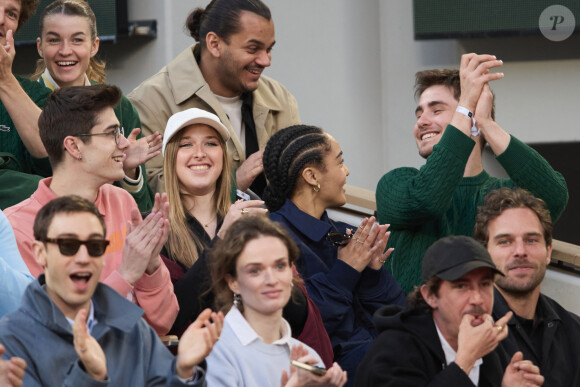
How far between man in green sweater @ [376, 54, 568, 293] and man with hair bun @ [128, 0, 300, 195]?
0.74m

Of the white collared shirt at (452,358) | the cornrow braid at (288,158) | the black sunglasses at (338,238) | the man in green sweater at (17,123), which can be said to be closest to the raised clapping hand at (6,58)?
the man in green sweater at (17,123)

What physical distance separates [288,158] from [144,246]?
3.26 ft

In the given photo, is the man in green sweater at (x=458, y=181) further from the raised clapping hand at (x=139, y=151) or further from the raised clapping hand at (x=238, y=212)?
the raised clapping hand at (x=139, y=151)

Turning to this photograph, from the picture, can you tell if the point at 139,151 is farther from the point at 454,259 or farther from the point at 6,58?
the point at 454,259

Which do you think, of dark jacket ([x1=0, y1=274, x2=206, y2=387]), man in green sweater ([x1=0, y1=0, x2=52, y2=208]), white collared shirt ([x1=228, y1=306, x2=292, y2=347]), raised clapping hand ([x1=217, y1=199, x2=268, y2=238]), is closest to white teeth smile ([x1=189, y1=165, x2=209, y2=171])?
raised clapping hand ([x1=217, y1=199, x2=268, y2=238])

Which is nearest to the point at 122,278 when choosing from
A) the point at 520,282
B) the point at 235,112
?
the point at 520,282

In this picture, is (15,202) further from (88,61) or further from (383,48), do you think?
(383,48)

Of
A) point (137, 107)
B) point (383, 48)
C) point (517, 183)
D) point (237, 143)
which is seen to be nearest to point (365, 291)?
point (517, 183)

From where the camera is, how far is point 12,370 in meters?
2.78

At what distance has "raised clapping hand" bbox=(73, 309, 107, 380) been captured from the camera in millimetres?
2775

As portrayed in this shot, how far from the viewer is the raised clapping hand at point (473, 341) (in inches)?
129

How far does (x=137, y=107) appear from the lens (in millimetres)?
5027

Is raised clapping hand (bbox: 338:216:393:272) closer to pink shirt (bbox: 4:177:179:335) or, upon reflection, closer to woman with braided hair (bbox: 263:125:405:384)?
woman with braided hair (bbox: 263:125:405:384)

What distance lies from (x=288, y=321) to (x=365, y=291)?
567 millimetres
